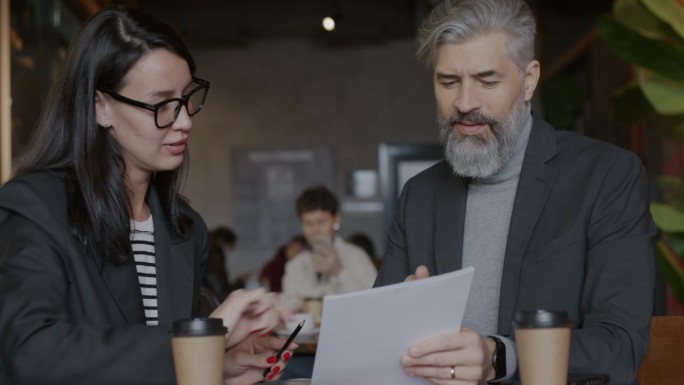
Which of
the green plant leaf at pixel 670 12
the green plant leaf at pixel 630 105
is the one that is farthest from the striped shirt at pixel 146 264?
the green plant leaf at pixel 630 105

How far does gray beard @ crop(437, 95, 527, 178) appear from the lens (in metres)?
2.17

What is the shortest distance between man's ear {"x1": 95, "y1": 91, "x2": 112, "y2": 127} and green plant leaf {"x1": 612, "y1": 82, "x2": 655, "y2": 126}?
3.41 metres

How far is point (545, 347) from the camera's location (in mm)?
1378

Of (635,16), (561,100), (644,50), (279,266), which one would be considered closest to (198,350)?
(644,50)

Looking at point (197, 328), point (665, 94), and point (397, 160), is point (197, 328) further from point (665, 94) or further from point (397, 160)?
point (397, 160)

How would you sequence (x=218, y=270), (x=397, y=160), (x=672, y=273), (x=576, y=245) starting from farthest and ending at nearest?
(x=397, y=160)
(x=218, y=270)
(x=672, y=273)
(x=576, y=245)

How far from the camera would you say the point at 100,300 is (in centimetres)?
184

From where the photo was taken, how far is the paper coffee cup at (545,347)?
138cm

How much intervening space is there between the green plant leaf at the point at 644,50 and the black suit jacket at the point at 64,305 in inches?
106

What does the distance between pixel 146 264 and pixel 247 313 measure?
0.61 metres

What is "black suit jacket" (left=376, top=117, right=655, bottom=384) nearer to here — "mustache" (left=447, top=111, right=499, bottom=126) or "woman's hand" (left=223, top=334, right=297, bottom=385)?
"mustache" (left=447, top=111, right=499, bottom=126)

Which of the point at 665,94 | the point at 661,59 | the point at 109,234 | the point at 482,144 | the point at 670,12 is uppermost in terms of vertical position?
the point at 670,12

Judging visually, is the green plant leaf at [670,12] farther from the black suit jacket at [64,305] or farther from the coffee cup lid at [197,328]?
the coffee cup lid at [197,328]

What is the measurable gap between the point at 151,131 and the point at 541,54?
29.2 ft
